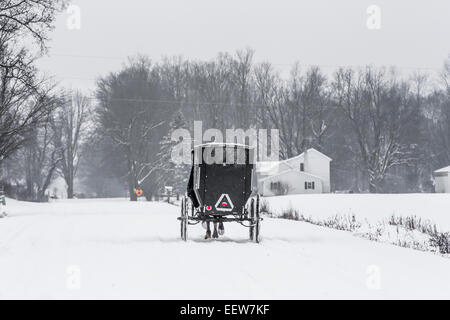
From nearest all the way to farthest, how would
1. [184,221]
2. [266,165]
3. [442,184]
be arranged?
1. [184,221]
2. [442,184]
3. [266,165]

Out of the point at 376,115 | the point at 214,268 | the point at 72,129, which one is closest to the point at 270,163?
the point at 376,115

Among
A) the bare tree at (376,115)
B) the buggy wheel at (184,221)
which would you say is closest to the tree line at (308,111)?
the bare tree at (376,115)

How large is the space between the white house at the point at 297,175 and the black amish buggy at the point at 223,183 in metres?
61.7

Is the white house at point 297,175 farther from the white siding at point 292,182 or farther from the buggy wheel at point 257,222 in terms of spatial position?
the buggy wheel at point 257,222

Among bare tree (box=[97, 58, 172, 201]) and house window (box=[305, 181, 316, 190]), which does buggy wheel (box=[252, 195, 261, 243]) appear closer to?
bare tree (box=[97, 58, 172, 201])

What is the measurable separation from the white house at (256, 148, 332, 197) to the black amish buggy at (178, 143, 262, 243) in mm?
61675

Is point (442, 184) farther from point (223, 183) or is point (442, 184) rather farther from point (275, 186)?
point (223, 183)

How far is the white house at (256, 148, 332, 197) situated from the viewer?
76875 mm

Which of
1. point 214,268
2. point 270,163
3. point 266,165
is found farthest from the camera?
point 270,163

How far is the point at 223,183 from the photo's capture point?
14.7 m

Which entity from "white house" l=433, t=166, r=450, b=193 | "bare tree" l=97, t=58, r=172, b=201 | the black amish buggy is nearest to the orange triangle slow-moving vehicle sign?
the black amish buggy

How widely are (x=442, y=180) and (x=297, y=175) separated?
17.4 m

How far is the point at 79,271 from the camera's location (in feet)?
31.0
